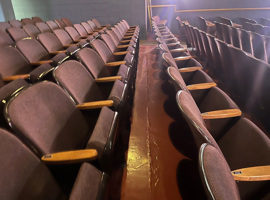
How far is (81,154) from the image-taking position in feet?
0.86

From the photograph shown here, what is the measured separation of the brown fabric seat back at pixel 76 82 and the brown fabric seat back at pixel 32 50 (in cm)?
36

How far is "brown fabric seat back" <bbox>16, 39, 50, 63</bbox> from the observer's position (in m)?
0.69

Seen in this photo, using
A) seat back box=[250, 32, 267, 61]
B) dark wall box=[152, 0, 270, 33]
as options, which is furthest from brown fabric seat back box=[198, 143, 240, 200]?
dark wall box=[152, 0, 270, 33]

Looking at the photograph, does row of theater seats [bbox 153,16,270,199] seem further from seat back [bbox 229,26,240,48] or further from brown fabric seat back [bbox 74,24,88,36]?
brown fabric seat back [bbox 74,24,88,36]

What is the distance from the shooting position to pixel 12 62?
63 centimetres

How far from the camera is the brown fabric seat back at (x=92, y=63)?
0.52 metres

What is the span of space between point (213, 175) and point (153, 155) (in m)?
0.28

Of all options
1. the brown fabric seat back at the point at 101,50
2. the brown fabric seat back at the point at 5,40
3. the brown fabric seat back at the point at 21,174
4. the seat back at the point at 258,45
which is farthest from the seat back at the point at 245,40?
the brown fabric seat back at the point at 5,40

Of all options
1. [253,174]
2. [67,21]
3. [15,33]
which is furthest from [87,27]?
[253,174]

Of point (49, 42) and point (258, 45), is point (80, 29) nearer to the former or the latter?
point (49, 42)

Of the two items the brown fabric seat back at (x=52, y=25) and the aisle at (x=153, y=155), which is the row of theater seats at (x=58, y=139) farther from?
the brown fabric seat back at (x=52, y=25)

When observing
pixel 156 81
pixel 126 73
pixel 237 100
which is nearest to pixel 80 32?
pixel 156 81

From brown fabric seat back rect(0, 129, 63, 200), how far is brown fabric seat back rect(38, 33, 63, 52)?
0.72 metres

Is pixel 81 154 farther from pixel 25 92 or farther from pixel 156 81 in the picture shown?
pixel 156 81
